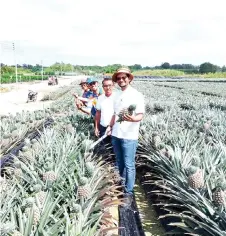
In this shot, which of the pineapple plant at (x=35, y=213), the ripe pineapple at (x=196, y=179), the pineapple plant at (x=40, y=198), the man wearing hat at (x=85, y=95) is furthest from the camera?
the man wearing hat at (x=85, y=95)

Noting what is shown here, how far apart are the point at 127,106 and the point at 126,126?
26cm

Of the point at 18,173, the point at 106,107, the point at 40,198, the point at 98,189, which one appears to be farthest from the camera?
the point at 106,107

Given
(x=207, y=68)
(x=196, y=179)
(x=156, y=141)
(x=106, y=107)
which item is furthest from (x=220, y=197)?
(x=207, y=68)

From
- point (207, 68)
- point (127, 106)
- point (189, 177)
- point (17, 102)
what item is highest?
point (207, 68)

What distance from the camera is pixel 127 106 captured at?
3738 millimetres

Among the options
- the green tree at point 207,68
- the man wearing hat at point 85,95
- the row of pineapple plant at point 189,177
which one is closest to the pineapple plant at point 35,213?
the row of pineapple plant at point 189,177

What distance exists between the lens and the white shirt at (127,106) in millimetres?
3742

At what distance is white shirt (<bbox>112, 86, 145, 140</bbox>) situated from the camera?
12.3ft

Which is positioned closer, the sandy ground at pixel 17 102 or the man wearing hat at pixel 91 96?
the man wearing hat at pixel 91 96

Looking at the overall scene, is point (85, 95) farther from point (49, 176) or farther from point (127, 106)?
point (49, 176)

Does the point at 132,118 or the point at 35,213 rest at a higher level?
the point at 132,118

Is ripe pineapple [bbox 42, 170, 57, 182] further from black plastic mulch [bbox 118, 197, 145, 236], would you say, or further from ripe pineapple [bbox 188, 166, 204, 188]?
ripe pineapple [bbox 188, 166, 204, 188]

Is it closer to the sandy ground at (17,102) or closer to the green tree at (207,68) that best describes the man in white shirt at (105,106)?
the sandy ground at (17,102)

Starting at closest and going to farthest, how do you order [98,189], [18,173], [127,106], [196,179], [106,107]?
[196,179] < [18,173] < [98,189] < [127,106] < [106,107]
